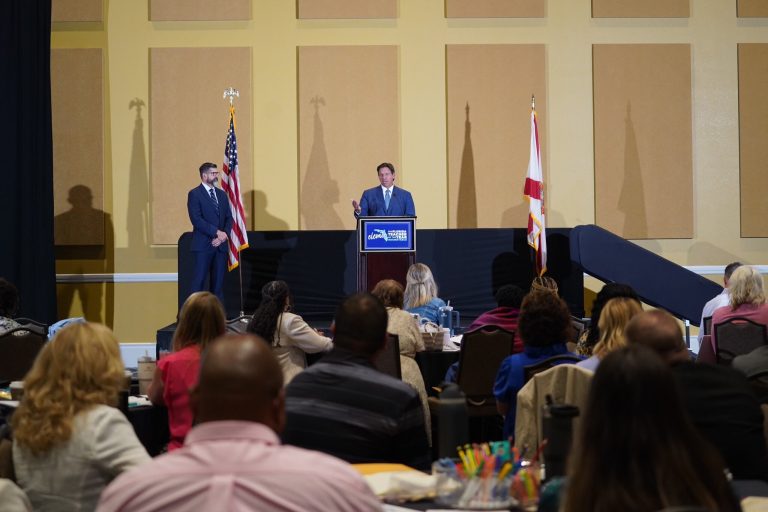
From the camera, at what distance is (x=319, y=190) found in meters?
12.4

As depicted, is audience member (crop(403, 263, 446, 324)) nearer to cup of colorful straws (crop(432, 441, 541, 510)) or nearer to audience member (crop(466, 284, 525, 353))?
audience member (crop(466, 284, 525, 353))

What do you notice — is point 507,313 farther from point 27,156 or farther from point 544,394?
point 27,156

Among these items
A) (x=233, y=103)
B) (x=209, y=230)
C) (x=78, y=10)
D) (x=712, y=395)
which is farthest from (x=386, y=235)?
(x=712, y=395)

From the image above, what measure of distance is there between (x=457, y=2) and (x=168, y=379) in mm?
8948

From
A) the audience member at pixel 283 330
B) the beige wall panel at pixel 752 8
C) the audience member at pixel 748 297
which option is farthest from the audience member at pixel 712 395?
the beige wall panel at pixel 752 8

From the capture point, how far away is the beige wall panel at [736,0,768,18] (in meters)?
12.5

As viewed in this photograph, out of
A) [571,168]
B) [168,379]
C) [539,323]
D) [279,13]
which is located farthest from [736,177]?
[168,379]

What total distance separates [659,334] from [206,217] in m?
8.56

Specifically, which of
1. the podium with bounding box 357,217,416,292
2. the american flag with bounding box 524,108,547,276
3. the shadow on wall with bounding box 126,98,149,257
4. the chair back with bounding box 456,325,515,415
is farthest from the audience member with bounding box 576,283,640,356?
the shadow on wall with bounding box 126,98,149,257

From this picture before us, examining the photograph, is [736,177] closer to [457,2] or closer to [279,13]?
[457,2]

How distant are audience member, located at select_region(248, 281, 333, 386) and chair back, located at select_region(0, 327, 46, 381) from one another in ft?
4.57

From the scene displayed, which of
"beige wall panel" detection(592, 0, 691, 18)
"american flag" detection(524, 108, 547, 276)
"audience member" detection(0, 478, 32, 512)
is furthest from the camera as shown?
"beige wall panel" detection(592, 0, 691, 18)

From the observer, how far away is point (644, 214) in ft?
40.9

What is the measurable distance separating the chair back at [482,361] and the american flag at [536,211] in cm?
425
